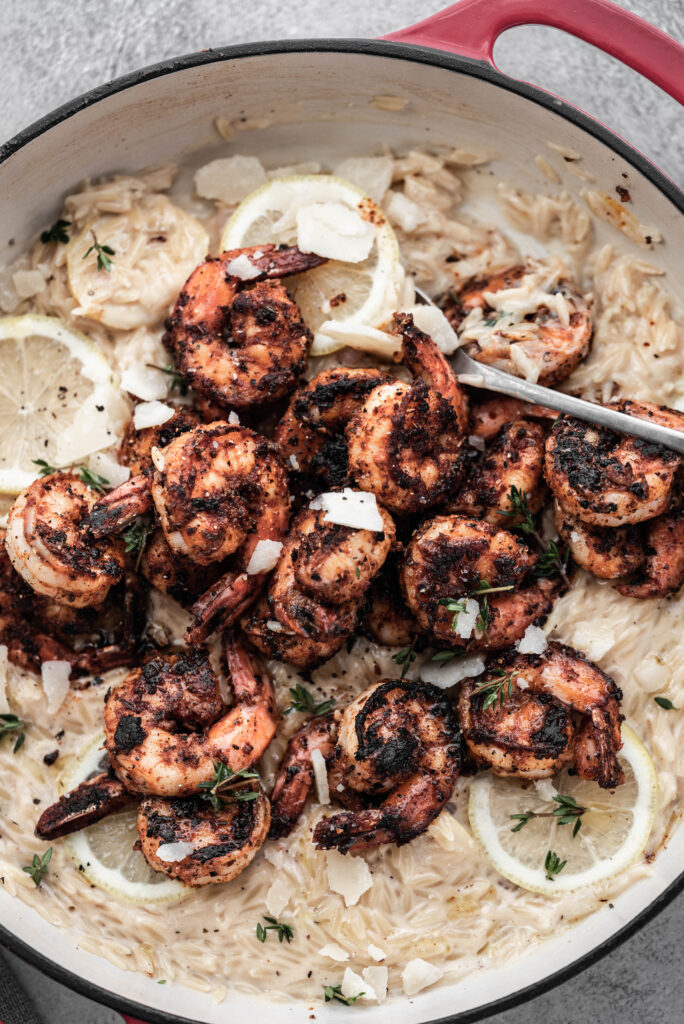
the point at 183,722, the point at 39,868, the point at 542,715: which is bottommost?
the point at 39,868

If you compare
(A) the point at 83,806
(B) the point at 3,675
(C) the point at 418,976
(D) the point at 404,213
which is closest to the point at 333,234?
(D) the point at 404,213

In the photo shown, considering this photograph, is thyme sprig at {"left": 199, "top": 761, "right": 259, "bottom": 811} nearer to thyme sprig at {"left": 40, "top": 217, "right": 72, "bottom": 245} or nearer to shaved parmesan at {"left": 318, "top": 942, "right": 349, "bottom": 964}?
shaved parmesan at {"left": 318, "top": 942, "right": 349, "bottom": 964}

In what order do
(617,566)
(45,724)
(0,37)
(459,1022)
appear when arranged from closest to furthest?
1. (459,1022)
2. (617,566)
3. (45,724)
4. (0,37)

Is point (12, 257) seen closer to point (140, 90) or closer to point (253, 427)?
point (140, 90)

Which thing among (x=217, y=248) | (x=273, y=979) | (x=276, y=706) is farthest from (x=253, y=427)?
(x=273, y=979)

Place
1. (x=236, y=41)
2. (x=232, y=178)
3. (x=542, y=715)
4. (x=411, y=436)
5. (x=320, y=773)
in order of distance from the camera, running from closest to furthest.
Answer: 1. (x=411, y=436)
2. (x=542, y=715)
3. (x=320, y=773)
4. (x=232, y=178)
5. (x=236, y=41)

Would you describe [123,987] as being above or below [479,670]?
below

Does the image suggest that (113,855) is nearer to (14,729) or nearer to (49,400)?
(14,729)
